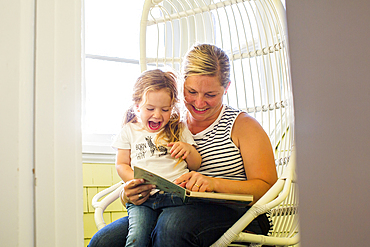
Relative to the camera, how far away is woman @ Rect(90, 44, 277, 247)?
0.99 m

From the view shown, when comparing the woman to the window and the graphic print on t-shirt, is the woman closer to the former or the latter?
the graphic print on t-shirt

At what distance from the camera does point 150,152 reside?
1.29 meters

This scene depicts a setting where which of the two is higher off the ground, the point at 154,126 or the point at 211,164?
the point at 154,126

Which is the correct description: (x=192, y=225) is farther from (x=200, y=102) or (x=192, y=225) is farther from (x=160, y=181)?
(x=200, y=102)

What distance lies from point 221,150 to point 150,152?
10.9 inches

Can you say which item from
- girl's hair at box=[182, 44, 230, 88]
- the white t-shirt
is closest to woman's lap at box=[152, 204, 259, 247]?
the white t-shirt

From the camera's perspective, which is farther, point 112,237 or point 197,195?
point 112,237

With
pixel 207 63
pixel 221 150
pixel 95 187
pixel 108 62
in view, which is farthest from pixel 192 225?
pixel 108 62
